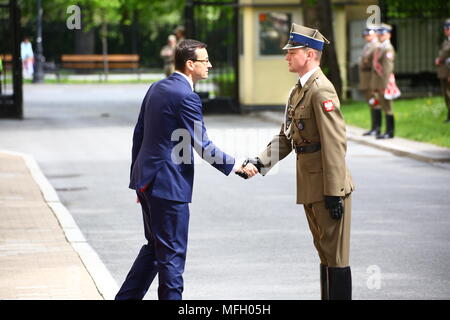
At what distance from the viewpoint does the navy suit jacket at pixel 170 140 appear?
293 inches

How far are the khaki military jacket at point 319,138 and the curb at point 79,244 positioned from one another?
67.7 inches

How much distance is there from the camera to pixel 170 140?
7.47m

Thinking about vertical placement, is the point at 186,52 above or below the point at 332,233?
above

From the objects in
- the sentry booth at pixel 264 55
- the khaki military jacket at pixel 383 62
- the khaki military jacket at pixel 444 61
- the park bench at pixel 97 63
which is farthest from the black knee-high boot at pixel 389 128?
the park bench at pixel 97 63

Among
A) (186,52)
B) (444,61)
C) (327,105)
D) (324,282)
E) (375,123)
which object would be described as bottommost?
(375,123)

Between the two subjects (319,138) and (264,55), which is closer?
(319,138)

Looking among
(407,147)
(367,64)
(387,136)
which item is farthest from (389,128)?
(407,147)

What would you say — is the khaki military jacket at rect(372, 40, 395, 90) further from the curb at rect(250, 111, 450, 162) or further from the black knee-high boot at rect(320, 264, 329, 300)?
the black knee-high boot at rect(320, 264, 329, 300)

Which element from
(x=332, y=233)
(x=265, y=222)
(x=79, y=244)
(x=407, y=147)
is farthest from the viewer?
(x=407, y=147)

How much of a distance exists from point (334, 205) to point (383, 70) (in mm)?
14682

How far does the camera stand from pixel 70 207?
45.5ft

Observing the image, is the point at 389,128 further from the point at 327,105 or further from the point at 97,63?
the point at 97,63
